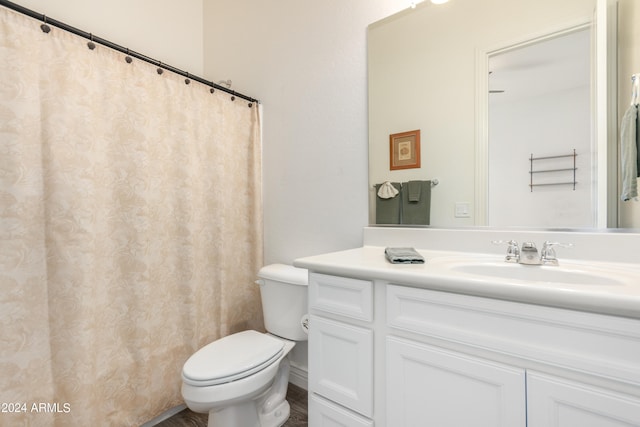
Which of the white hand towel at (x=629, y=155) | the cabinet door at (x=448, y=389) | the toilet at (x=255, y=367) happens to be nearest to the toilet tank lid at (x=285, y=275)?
the toilet at (x=255, y=367)

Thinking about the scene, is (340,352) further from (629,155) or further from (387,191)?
(629,155)

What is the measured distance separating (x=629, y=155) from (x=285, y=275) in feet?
4.59

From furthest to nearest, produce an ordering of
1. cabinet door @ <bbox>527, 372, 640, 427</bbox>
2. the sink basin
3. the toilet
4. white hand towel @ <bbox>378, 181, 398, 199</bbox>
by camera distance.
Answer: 1. white hand towel @ <bbox>378, 181, 398, 199</bbox>
2. the toilet
3. the sink basin
4. cabinet door @ <bbox>527, 372, 640, 427</bbox>

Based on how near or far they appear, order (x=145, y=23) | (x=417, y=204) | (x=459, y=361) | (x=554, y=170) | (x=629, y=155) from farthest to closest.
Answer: (x=145, y=23) → (x=417, y=204) → (x=554, y=170) → (x=629, y=155) → (x=459, y=361)

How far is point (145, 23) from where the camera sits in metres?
1.90

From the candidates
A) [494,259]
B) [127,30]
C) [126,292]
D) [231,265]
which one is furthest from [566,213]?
[127,30]

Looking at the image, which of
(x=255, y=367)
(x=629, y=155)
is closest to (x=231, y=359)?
(x=255, y=367)

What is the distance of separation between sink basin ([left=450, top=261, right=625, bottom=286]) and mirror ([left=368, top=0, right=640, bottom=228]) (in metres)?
0.22

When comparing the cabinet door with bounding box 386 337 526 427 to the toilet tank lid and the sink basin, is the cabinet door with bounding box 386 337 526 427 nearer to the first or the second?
the sink basin

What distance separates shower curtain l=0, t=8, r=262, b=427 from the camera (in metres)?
1.05

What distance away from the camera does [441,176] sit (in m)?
1.31

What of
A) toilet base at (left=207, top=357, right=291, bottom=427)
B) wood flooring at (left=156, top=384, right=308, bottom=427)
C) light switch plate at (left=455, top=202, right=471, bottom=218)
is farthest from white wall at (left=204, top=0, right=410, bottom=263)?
wood flooring at (left=156, top=384, right=308, bottom=427)

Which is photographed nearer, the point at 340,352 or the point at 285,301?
the point at 340,352

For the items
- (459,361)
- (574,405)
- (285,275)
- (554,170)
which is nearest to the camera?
(574,405)
